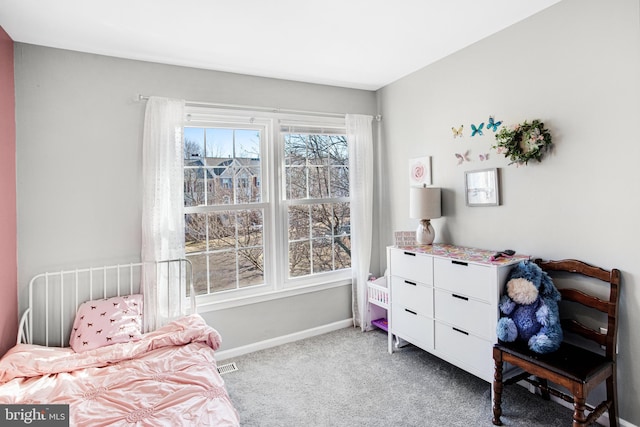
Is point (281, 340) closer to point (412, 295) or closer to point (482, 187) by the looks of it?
point (412, 295)

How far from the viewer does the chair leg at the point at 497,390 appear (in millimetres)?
1985

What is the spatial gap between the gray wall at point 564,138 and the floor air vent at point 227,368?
2.10 metres

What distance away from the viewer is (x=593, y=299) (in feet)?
6.31

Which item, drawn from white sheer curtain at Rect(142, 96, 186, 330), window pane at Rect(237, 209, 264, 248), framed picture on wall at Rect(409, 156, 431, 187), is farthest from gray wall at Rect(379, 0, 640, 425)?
white sheer curtain at Rect(142, 96, 186, 330)

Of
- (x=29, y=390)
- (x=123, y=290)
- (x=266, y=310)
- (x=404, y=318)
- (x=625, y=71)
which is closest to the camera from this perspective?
(x=29, y=390)

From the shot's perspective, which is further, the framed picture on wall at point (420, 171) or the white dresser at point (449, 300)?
the framed picture on wall at point (420, 171)

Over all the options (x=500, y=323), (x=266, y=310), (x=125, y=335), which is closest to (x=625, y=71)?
(x=500, y=323)

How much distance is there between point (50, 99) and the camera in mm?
2350

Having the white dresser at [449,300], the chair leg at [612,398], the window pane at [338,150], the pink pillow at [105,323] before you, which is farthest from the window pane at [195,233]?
the chair leg at [612,398]

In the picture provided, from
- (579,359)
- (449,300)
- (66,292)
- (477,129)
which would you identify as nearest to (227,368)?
(66,292)

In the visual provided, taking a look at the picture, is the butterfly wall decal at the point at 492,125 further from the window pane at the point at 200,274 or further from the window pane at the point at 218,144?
the window pane at the point at 200,274

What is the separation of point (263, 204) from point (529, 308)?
2.22 metres

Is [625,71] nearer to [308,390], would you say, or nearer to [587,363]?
[587,363]

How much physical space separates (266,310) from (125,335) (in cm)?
118
